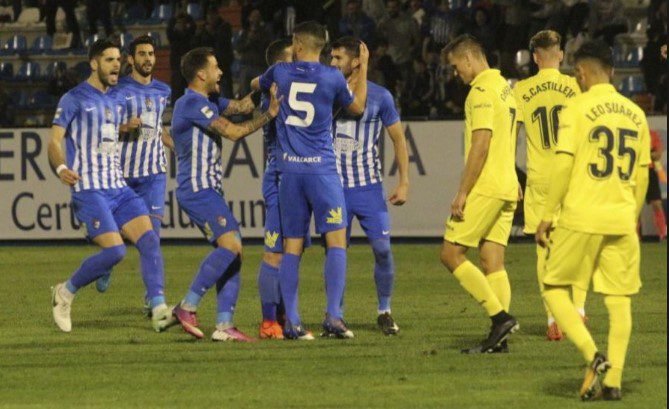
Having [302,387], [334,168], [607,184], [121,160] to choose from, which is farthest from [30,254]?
[607,184]

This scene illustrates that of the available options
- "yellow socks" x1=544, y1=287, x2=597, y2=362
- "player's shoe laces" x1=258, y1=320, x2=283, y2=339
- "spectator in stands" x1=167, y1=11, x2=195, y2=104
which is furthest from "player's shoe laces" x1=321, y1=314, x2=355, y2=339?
"spectator in stands" x1=167, y1=11, x2=195, y2=104

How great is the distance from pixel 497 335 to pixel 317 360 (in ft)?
3.81

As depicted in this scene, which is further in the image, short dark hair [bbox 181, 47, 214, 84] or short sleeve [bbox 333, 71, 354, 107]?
short dark hair [bbox 181, 47, 214, 84]

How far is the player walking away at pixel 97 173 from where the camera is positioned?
1130 cm

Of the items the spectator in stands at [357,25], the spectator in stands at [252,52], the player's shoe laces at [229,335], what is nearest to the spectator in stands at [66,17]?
the spectator in stands at [252,52]

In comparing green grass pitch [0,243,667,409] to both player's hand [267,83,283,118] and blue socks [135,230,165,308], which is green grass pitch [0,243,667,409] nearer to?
blue socks [135,230,165,308]

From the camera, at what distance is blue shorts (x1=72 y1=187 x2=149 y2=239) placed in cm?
1132

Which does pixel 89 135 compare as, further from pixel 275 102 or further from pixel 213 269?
pixel 275 102

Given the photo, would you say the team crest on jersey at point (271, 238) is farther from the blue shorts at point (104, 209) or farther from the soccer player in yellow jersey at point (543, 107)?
the soccer player in yellow jersey at point (543, 107)

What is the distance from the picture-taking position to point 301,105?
10.3m

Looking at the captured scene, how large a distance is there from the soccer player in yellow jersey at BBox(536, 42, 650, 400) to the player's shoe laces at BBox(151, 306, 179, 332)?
368 centimetres

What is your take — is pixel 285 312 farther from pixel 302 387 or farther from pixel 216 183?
pixel 302 387

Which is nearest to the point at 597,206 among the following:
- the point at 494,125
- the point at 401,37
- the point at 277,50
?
the point at 494,125

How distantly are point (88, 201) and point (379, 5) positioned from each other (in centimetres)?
1367
